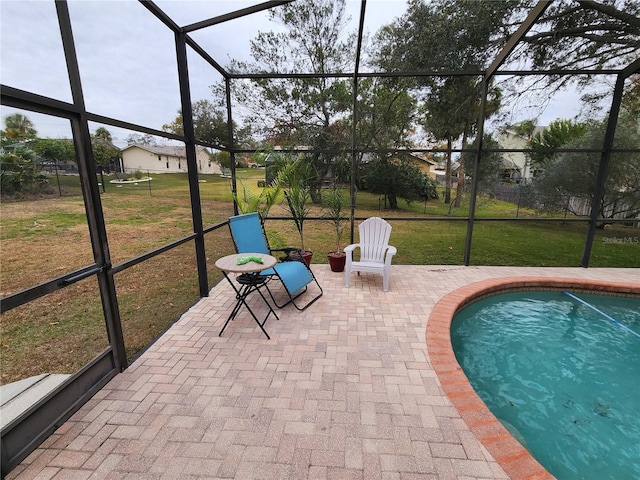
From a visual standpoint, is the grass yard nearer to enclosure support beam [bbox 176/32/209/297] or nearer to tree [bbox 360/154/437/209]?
enclosure support beam [bbox 176/32/209/297]

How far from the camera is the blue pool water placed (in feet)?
6.72

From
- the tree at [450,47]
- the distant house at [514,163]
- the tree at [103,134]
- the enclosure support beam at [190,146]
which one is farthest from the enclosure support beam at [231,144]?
the distant house at [514,163]

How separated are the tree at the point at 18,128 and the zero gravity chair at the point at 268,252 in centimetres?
203

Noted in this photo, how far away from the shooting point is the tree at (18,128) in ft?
5.64

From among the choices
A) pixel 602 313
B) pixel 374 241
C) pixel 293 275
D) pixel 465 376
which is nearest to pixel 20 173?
pixel 293 275

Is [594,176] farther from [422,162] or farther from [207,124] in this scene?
[207,124]

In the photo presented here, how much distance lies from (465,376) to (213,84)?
4899mm

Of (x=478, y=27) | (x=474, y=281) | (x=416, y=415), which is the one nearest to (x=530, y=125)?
(x=478, y=27)

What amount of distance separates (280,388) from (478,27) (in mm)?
7068

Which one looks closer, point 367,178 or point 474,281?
point 474,281

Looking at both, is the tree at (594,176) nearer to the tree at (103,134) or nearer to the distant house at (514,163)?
the distant house at (514,163)

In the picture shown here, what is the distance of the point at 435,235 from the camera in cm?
880

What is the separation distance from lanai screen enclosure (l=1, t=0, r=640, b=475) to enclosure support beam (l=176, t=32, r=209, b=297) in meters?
0.01

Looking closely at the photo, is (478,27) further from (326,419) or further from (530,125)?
(326,419)
